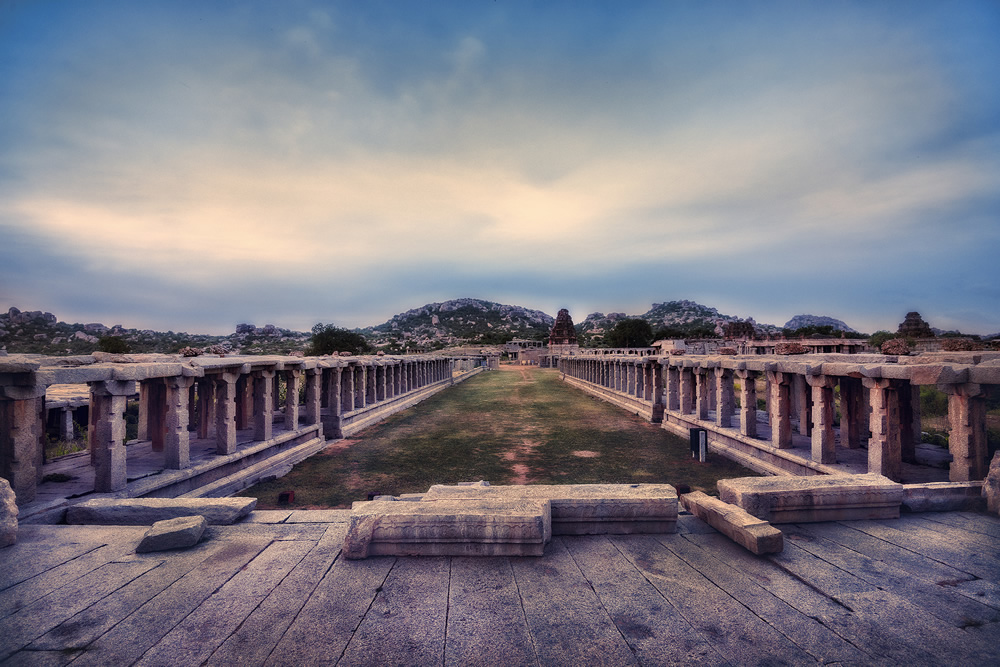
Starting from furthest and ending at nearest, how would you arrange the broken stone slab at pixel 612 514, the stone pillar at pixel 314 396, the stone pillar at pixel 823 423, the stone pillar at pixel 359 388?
the stone pillar at pixel 359 388, the stone pillar at pixel 314 396, the stone pillar at pixel 823 423, the broken stone slab at pixel 612 514

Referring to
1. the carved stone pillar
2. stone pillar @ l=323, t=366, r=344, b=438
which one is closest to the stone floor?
the carved stone pillar

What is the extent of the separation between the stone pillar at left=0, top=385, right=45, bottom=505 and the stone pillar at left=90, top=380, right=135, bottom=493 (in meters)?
0.91

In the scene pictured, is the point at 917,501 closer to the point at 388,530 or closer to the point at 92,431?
the point at 388,530

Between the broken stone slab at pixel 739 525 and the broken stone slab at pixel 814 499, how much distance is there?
10.2 inches

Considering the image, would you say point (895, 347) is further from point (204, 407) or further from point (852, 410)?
point (204, 407)

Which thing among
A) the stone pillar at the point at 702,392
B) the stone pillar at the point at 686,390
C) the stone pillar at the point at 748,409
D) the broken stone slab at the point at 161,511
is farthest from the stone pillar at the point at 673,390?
the broken stone slab at the point at 161,511

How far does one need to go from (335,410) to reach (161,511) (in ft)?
41.9

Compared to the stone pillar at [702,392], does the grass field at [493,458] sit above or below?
below

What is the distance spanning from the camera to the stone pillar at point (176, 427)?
396 inches

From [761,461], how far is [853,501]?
8358 mm

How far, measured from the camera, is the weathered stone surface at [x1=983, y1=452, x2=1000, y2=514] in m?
6.02

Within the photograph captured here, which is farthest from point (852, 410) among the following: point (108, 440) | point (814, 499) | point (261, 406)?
point (108, 440)

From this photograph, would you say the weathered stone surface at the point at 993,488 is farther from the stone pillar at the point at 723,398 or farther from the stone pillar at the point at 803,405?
the stone pillar at the point at 803,405

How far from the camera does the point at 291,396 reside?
15844mm
